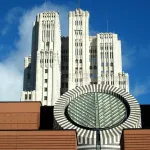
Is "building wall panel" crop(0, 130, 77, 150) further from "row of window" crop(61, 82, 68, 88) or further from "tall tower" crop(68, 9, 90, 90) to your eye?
"row of window" crop(61, 82, 68, 88)

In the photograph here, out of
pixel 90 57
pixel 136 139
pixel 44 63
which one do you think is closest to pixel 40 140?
pixel 136 139

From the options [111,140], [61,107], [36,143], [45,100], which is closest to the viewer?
[36,143]

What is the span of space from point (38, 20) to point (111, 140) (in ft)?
415

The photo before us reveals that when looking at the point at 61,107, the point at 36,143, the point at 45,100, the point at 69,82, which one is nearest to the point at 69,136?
the point at 36,143

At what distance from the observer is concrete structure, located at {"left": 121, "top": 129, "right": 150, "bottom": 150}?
153 feet

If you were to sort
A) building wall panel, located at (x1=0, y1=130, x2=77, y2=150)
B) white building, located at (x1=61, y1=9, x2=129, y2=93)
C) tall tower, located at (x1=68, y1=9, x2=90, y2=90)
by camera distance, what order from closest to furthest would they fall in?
building wall panel, located at (x1=0, y1=130, x2=77, y2=150) < white building, located at (x1=61, y1=9, x2=129, y2=93) < tall tower, located at (x1=68, y1=9, x2=90, y2=90)

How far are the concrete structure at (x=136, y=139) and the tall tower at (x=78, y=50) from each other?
119657mm

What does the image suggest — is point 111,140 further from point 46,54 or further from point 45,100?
point 46,54

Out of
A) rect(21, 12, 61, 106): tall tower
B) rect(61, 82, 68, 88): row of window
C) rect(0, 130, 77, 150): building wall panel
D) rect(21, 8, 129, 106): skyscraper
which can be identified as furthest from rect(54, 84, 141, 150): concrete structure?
rect(61, 82, 68, 88): row of window

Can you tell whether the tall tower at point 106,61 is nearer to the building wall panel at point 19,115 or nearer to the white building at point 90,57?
the white building at point 90,57

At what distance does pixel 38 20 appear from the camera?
17425 cm

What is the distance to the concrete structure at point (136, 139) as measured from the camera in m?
46.5

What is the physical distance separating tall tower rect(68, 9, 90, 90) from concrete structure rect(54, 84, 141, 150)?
110 metres

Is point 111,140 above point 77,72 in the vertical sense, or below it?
below
